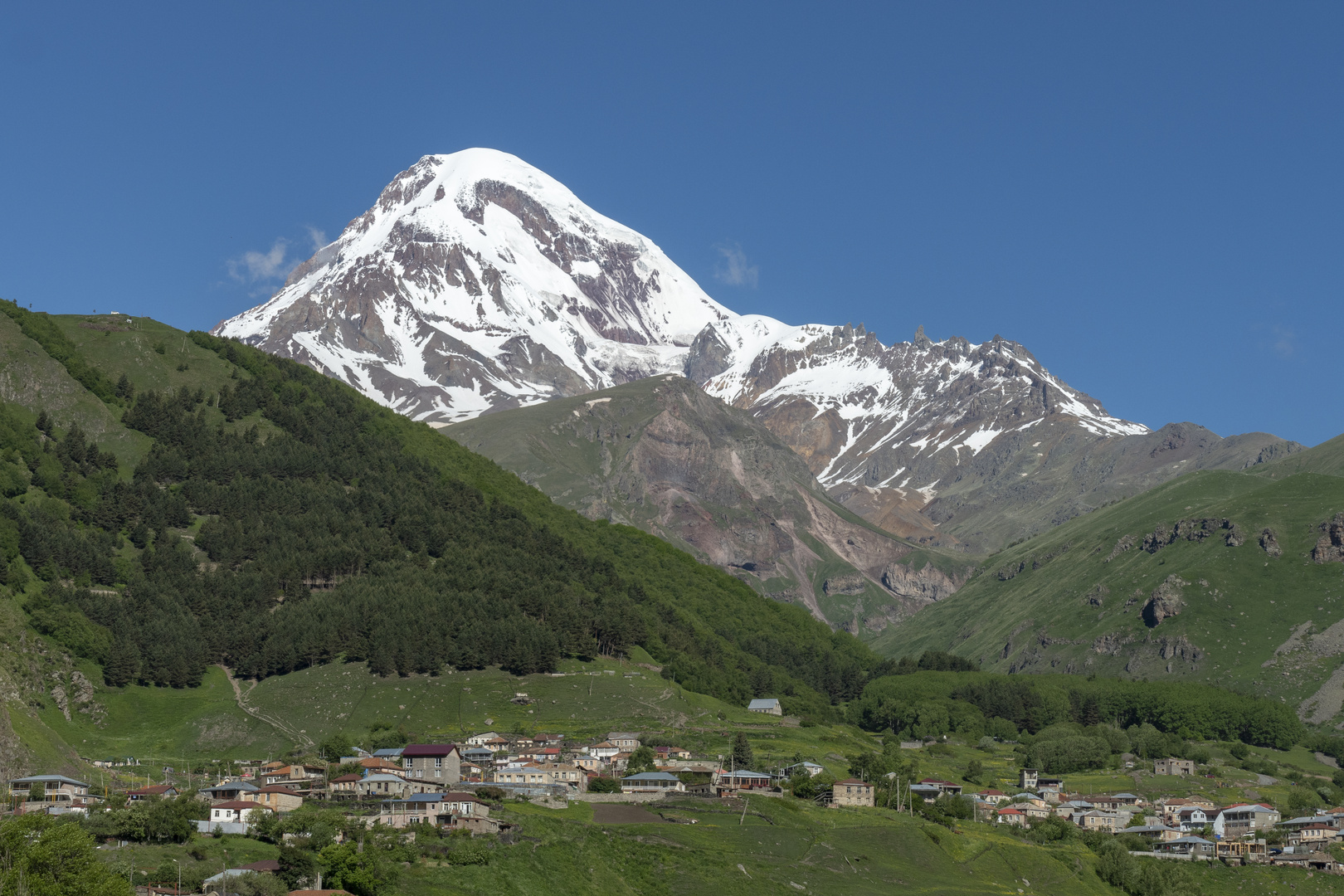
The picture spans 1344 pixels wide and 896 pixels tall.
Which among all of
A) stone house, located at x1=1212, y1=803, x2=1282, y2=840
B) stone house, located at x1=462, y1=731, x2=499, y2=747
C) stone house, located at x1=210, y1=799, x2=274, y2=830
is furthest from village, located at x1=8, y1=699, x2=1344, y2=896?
stone house, located at x1=462, y1=731, x2=499, y2=747

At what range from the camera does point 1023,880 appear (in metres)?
148

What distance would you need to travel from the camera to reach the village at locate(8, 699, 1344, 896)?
412 ft

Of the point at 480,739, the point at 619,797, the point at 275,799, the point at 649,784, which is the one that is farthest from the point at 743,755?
the point at 275,799

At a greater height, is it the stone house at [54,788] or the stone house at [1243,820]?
the stone house at [54,788]

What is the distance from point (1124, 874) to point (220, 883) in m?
98.9

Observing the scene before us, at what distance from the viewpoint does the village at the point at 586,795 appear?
125 meters

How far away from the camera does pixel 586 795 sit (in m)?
156

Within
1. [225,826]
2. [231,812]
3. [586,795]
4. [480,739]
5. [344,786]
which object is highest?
[480,739]

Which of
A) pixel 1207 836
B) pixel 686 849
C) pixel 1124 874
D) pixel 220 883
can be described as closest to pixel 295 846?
pixel 220 883

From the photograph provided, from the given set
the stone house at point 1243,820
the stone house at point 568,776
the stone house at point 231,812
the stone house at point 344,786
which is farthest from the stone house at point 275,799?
the stone house at point 1243,820

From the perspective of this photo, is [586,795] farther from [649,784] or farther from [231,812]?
[231,812]

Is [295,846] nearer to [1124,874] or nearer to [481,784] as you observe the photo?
[481,784]

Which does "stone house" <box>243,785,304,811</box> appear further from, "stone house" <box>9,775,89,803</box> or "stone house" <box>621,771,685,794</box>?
"stone house" <box>621,771,685,794</box>

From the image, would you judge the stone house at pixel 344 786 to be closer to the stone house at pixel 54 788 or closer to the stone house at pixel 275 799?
the stone house at pixel 275 799
